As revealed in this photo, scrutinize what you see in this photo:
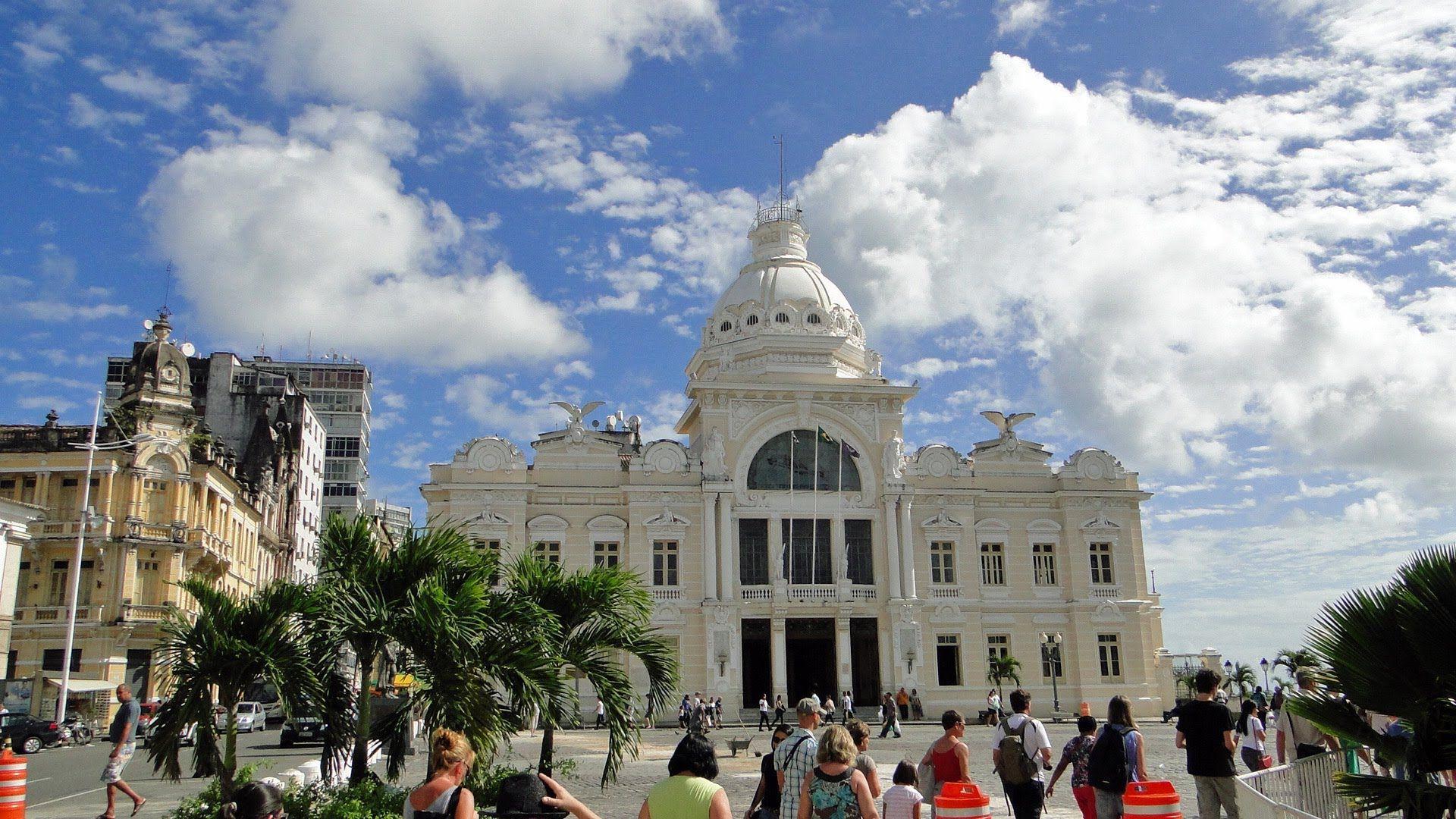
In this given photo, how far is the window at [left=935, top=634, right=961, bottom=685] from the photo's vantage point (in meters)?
44.9

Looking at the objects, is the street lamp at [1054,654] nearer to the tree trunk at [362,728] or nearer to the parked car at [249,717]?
the parked car at [249,717]

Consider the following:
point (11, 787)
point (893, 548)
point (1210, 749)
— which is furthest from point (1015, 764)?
point (893, 548)

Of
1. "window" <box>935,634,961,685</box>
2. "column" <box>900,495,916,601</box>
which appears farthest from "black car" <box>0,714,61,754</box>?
"window" <box>935,634,961,685</box>

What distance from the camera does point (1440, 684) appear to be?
7500mm

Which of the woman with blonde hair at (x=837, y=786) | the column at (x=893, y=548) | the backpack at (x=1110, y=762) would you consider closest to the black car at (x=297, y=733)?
the column at (x=893, y=548)

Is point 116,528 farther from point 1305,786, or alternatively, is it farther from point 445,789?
point 1305,786

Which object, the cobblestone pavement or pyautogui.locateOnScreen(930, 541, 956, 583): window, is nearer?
the cobblestone pavement

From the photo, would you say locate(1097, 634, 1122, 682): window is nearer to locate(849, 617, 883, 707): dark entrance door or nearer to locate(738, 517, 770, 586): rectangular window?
locate(849, 617, 883, 707): dark entrance door

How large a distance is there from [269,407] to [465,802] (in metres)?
61.2

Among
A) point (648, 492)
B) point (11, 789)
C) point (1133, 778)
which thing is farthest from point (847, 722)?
point (648, 492)

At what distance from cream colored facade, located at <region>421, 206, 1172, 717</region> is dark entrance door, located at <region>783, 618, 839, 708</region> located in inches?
3.1

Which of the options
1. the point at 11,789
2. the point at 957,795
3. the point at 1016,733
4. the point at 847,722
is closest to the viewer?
the point at 957,795

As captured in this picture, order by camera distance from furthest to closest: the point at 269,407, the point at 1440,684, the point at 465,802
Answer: the point at 269,407
the point at 1440,684
the point at 465,802

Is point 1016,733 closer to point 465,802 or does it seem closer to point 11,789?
point 465,802
